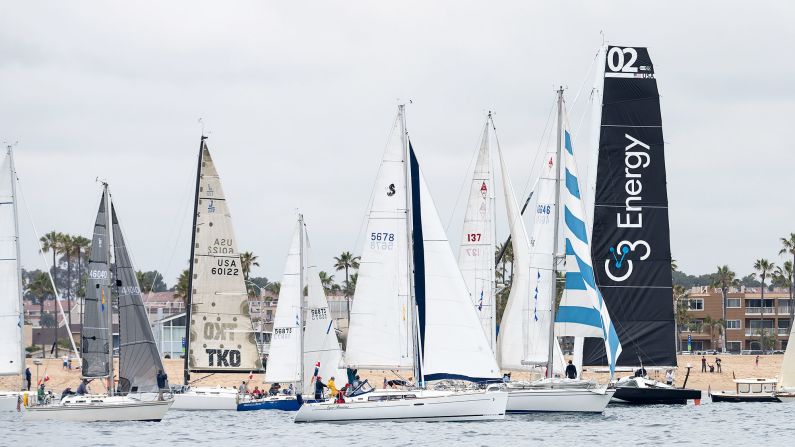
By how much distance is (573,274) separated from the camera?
172 feet

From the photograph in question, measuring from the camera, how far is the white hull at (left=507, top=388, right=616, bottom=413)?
49219 millimetres

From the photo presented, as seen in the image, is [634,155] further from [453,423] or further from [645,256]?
[453,423]

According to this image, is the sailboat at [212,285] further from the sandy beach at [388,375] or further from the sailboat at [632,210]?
the sailboat at [632,210]

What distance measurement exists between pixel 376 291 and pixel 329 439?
5450mm

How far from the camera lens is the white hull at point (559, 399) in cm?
4922

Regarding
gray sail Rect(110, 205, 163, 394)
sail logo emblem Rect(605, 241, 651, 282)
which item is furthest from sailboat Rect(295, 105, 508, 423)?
sail logo emblem Rect(605, 241, 651, 282)

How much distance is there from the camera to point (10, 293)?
2416 inches

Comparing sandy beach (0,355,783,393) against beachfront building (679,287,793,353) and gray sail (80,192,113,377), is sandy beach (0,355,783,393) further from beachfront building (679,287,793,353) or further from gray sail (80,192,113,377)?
beachfront building (679,287,793,353)

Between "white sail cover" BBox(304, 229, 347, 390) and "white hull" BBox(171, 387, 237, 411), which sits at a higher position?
"white sail cover" BBox(304, 229, 347, 390)

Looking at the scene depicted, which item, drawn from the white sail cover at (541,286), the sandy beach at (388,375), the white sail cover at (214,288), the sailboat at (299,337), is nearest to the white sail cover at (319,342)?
the sailboat at (299,337)

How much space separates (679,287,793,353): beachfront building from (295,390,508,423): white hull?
102679 millimetres

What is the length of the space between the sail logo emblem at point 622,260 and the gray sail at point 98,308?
20.9 meters

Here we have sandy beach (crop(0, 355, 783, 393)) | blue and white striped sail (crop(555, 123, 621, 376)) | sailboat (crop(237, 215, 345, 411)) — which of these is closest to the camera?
blue and white striped sail (crop(555, 123, 621, 376))

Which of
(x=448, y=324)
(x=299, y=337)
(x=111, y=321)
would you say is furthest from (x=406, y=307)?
(x=299, y=337)
